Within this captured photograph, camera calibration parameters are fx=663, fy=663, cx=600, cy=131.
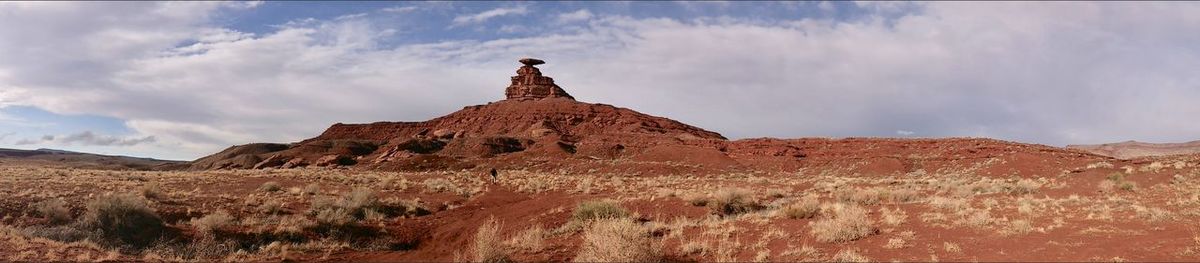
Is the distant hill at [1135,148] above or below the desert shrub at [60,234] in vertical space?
above

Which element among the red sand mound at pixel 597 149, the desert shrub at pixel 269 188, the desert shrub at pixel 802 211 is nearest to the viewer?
the desert shrub at pixel 802 211

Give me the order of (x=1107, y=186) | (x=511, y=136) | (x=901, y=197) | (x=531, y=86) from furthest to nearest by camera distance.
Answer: (x=531, y=86)
(x=511, y=136)
(x=1107, y=186)
(x=901, y=197)

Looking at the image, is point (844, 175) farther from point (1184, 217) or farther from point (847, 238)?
point (847, 238)

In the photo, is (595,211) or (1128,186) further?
(1128,186)

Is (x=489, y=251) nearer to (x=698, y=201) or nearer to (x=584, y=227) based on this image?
(x=584, y=227)

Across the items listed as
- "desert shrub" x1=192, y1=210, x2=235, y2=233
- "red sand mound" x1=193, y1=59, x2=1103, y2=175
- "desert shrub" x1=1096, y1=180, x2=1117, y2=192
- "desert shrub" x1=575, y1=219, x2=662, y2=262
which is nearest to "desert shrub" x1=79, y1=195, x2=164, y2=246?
"desert shrub" x1=192, y1=210, x2=235, y2=233

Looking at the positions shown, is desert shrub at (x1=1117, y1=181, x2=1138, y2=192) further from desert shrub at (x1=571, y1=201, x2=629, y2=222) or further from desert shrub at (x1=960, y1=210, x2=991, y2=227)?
desert shrub at (x1=571, y1=201, x2=629, y2=222)

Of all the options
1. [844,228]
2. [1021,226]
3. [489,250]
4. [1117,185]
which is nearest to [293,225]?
[489,250]

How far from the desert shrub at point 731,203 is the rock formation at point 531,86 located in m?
81.3

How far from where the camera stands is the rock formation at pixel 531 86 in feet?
332

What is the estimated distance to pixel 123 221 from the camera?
14148 mm

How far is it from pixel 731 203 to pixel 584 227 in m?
5.86

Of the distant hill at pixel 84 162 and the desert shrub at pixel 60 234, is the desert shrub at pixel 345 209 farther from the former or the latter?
the distant hill at pixel 84 162

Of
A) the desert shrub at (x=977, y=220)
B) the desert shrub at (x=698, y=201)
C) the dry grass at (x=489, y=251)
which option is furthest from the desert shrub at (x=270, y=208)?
the desert shrub at (x=977, y=220)
